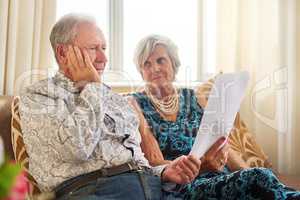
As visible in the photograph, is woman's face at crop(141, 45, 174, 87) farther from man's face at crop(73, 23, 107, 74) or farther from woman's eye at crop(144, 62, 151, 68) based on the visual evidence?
man's face at crop(73, 23, 107, 74)

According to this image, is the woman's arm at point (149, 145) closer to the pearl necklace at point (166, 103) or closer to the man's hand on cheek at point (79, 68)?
the pearl necklace at point (166, 103)

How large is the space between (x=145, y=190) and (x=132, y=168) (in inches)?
3.4

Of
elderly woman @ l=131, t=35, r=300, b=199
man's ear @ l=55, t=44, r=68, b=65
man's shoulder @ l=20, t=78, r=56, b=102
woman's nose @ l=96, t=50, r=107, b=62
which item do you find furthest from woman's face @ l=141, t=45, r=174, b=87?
man's shoulder @ l=20, t=78, r=56, b=102

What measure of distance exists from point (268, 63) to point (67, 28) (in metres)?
1.06

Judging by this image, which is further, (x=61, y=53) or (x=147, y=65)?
(x=147, y=65)

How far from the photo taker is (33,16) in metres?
1.80

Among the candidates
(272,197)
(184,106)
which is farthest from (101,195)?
(184,106)

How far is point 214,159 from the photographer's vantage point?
4.93 feet

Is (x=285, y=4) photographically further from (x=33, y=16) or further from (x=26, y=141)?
(x=26, y=141)

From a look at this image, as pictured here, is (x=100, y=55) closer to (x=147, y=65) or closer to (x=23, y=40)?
(x=147, y=65)

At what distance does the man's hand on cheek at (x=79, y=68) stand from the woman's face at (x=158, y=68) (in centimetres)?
41

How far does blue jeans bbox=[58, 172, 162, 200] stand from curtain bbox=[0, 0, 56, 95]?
0.71m

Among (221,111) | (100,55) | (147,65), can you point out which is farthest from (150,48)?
(221,111)

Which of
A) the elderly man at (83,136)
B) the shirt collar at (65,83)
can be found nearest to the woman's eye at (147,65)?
the elderly man at (83,136)
